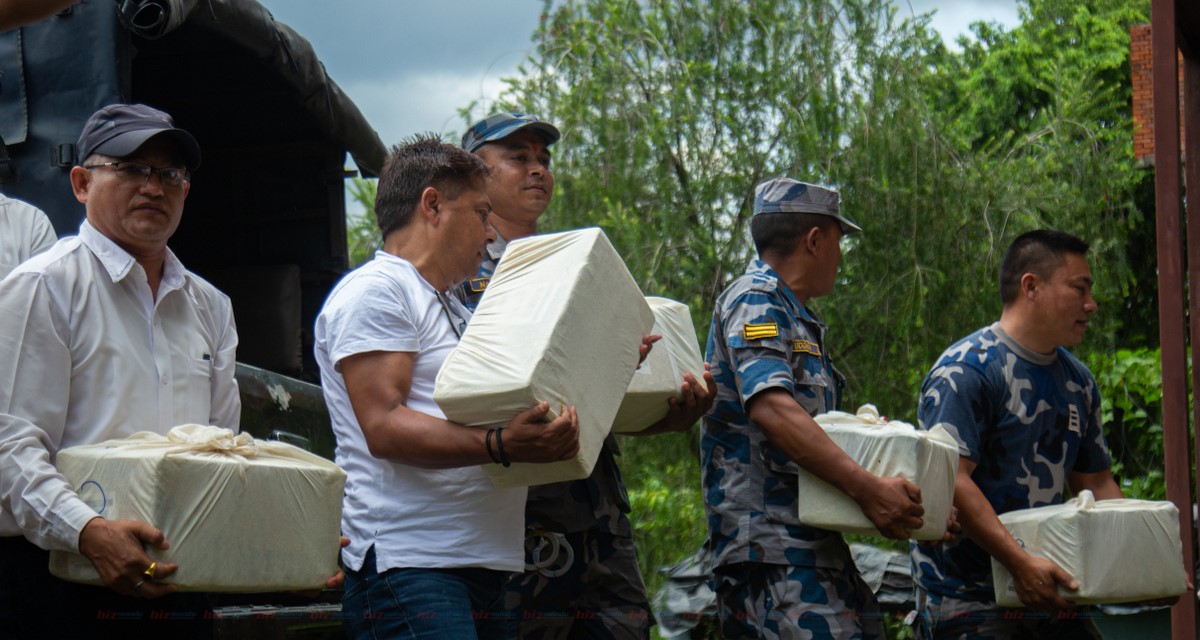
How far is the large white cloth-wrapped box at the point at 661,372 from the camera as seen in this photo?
11.8 feet

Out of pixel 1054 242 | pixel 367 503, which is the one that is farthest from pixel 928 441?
pixel 367 503

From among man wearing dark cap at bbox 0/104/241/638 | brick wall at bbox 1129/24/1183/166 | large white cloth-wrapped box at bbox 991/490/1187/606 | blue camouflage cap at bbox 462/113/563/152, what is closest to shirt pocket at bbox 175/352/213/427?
man wearing dark cap at bbox 0/104/241/638

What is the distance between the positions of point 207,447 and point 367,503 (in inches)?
16.4

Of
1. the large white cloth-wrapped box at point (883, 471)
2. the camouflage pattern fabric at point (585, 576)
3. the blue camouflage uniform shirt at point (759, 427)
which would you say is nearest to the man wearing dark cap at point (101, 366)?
the camouflage pattern fabric at point (585, 576)

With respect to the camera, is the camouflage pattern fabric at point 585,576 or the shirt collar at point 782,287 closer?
the camouflage pattern fabric at point 585,576

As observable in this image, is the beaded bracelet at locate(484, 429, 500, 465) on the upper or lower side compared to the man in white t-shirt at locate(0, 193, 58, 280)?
lower

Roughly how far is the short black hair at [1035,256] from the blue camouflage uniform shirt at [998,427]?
237 millimetres

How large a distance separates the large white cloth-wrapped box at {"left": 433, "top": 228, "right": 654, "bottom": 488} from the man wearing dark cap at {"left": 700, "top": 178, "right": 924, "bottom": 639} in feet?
2.18

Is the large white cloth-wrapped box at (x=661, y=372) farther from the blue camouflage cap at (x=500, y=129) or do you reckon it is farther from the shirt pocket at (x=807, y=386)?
the blue camouflage cap at (x=500, y=129)

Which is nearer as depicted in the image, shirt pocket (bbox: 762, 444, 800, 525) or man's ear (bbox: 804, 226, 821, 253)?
shirt pocket (bbox: 762, 444, 800, 525)

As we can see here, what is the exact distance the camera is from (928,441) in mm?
3639

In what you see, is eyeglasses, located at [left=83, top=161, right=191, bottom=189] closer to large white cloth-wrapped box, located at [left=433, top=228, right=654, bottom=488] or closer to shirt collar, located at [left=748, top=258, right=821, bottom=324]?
large white cloth-wrapped box, located at [left=433, top=228, right=654, bottom=488]

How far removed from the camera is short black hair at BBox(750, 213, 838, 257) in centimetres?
407

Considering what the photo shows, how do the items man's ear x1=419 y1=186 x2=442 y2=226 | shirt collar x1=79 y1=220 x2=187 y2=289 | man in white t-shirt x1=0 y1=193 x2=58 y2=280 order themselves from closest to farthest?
shirt collar x1=79 y1=220 x2=187 y2=289 → man's ear x1=419 y1=186 x2=442 y2=226 → man in white t-shirt x1=0 y1=193 x2=58 y2=280
